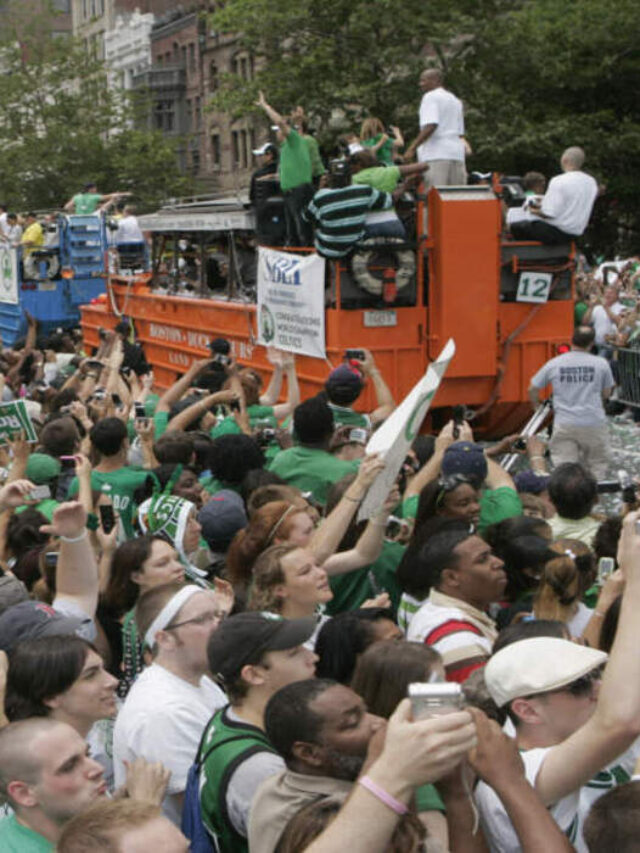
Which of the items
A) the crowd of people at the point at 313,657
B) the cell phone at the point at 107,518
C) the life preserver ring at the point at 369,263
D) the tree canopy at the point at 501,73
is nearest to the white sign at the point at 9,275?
the tree canopy at the point at 501,73

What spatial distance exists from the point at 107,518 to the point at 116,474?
1.21 m

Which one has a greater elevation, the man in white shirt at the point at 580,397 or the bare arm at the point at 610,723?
the bare arm at the point at 610,723

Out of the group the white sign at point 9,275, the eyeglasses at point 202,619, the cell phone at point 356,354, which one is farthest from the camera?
the white sign at point 9,275

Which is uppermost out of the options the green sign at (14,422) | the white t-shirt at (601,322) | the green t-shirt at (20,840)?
the green sign at (14,422)

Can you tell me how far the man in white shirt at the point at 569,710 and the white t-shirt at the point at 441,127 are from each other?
902 centimetres

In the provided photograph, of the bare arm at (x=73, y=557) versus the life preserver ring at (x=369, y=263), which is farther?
the life preserver ring at (x=369, y=263)

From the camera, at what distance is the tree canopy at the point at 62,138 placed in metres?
44.8

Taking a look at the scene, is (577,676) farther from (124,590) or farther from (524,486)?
(524,486)

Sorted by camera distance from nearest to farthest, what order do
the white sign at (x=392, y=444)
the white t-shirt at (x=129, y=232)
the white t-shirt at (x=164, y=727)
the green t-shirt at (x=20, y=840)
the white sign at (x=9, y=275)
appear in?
1. the green t-shirt at (x=20, y=840)
2. the white t-shirt at (x=164, y=727)
3. the white sign at (x=392, y=444)
4. the white t-shirt at (x=129, y=232)
5. the white sign at (x=9, y=275)

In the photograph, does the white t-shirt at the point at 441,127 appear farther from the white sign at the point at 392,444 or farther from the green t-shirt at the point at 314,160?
the white sign at the point at 392,444

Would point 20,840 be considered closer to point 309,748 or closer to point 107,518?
point 309,748

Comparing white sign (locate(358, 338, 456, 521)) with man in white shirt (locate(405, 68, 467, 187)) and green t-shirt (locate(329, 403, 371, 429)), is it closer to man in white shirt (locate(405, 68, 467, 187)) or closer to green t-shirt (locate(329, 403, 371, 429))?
green t-shirt (locate(329, 403, 371, 429))

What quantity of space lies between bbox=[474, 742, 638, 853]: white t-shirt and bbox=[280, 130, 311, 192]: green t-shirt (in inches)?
361

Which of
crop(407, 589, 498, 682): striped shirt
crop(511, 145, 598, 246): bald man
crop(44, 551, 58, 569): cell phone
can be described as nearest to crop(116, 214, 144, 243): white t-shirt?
crop(511, 145, 598, 246): bald man
